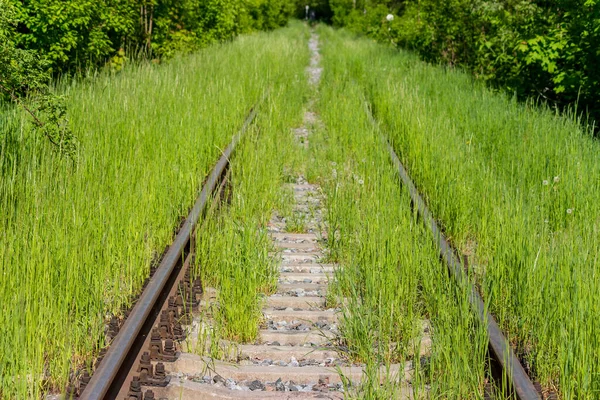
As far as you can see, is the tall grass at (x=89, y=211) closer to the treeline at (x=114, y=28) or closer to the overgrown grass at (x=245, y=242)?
the overgrown grass at (x=245, y=242)

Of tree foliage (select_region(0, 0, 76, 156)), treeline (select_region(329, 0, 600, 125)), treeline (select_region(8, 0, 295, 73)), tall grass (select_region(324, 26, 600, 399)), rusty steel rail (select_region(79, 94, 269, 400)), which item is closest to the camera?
rusty steel rail (select_region(79, 94, 269, 400))

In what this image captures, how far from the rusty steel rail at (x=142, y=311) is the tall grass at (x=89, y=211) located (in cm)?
13

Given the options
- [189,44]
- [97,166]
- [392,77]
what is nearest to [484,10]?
[392,77]

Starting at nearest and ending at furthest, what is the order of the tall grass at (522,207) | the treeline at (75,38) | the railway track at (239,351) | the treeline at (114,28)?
the railway track at (239,351)
the tall grass at (522,207)
the treeline at (75,38)
the treeline at (114,28)

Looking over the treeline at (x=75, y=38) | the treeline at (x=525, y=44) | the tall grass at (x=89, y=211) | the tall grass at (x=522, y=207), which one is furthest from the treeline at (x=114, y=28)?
the treeline at (x=525, y=44)

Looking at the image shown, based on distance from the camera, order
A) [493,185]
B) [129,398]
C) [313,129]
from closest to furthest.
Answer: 1. [129,398]
2. [493,185]
3. [313,129]

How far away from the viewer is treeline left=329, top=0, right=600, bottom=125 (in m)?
9.48

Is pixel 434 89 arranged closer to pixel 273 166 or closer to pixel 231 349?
pixel 273 166

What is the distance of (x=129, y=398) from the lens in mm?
3164

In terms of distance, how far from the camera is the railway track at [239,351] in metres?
3.29

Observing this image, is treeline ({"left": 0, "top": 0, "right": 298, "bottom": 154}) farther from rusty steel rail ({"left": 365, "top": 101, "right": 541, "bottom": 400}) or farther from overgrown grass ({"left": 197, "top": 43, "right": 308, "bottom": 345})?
rusty steel rail ({"left": 365, "top": 101, "right": 541, "bottom": 400})

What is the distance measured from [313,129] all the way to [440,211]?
4.86 m

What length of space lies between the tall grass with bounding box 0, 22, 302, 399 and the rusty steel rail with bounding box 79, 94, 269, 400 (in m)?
0.13

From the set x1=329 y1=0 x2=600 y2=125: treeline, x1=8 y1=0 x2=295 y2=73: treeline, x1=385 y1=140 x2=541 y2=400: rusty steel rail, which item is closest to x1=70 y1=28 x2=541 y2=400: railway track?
x1=385 y1=140 x2=541 y2=400: rusty steel rail
